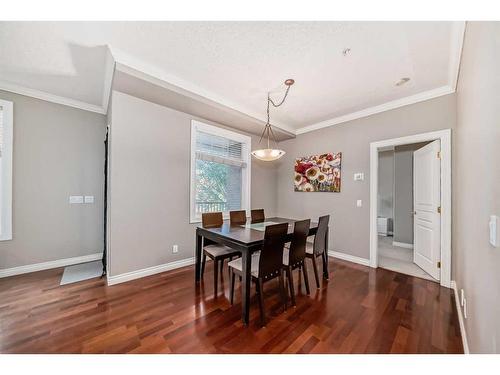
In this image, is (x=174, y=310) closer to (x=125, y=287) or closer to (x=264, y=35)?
(x=125, y=287)

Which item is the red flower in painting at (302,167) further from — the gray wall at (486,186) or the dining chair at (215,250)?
the gray wall at (486,186)

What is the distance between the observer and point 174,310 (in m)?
2.02

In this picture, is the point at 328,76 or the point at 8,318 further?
the point at 328,76

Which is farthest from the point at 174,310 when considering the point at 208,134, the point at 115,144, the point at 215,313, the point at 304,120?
the point at 304,120

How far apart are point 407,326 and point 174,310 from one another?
2.17 meters

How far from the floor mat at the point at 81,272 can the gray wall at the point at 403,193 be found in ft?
19.5

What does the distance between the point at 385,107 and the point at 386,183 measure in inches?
122

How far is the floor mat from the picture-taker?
8.78 ft

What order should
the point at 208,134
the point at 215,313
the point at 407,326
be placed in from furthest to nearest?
the point at 208,134 < the point at 215,313 < the point at 407,326

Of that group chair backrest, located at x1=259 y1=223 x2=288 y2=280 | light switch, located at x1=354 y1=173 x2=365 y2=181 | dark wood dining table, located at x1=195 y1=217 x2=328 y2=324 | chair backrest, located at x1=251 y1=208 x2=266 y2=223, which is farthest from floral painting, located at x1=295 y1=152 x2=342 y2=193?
chair backrest, located at x1=259 y1=223 x2=288 y2=280

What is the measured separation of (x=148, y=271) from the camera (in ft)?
9.32
